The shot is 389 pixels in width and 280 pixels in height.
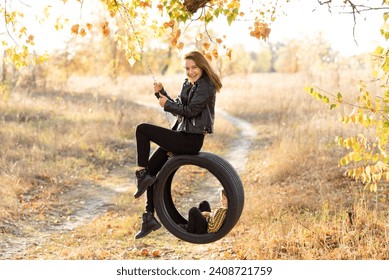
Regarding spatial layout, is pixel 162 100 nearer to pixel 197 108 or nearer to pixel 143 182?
pixel 197 108

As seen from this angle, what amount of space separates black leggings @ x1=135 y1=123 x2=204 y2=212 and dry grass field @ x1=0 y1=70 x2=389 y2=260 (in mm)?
1976

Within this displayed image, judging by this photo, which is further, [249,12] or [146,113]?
[146,113]

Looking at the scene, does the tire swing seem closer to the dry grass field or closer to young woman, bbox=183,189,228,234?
young woman, bbox=183,189,228,234

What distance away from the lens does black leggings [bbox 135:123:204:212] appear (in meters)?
4.59

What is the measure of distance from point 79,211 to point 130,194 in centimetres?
104

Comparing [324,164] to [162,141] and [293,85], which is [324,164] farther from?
[293,85]

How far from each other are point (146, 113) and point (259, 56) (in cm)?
5849

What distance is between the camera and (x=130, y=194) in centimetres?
916

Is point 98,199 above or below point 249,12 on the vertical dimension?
below

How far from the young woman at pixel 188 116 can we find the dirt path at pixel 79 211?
2.28 m

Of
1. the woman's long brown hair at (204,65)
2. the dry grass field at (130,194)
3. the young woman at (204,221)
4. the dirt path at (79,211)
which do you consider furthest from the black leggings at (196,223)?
the dirt path at (79,211)

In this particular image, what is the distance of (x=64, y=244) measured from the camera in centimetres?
702

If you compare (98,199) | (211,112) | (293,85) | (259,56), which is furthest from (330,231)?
(259,56)

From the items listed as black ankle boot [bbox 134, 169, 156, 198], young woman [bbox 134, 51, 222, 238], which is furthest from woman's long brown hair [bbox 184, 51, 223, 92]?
black ankle boot [bbox 134, 169, 156, 198]
